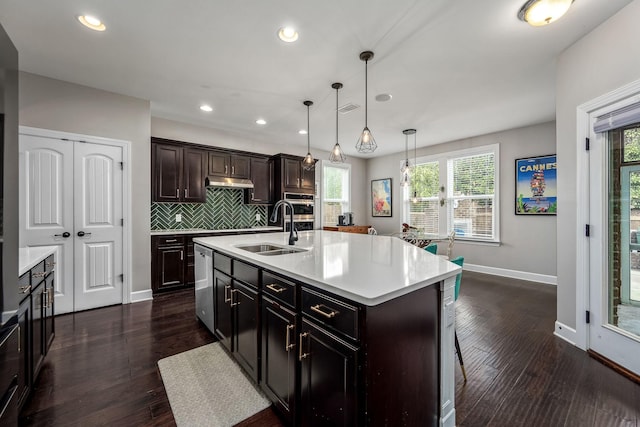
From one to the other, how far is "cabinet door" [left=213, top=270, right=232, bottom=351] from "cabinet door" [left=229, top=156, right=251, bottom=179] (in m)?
2.92

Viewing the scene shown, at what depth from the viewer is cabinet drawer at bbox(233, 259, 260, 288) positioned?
177cm

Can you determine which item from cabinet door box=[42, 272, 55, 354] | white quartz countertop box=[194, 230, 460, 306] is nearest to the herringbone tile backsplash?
cabinet door box=[42, 272, 55, 354]

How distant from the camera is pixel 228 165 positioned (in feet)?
16.1

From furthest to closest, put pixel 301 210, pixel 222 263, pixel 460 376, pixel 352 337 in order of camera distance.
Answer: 1. pixel 301 210
2. pixel 222 263
3. pixel 460 376
4. pixel 352 337

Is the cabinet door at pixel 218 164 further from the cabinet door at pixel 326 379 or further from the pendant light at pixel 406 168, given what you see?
the cabinet door at pixel 326 379

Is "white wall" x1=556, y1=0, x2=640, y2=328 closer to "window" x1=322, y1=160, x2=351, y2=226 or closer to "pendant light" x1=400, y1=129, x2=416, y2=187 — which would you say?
"pendant light" x1=400, y1=129, x2=416, y2=187

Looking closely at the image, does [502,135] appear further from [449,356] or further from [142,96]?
[142,96]

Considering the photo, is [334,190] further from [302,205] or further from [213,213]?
[213,213]

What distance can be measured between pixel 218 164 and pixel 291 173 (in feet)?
4.73

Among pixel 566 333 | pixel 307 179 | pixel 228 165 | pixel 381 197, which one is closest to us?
pixel 566 333

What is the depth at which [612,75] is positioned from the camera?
2.11 meters

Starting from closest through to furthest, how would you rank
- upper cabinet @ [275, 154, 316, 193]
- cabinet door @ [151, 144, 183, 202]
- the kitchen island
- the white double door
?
the kitchen island
the white double door
cabinet door @ [151, 144, 183, 202]
upper cabinet @ [275, 154, 316, 193]

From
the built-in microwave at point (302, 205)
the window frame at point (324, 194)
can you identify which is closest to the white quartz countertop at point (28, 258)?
the built-in microwave at point (302, 205)

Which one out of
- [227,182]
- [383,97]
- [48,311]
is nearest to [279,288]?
[48,311]
